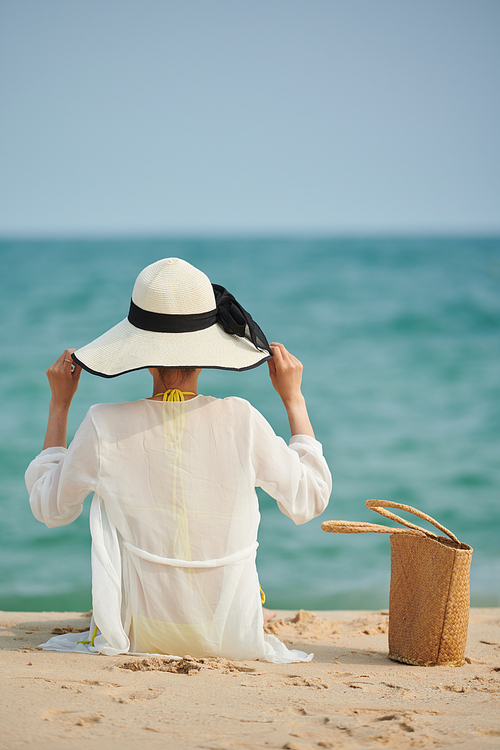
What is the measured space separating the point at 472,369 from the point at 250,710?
1075 cm

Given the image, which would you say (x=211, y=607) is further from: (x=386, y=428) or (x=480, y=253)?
(x=480, y=253)

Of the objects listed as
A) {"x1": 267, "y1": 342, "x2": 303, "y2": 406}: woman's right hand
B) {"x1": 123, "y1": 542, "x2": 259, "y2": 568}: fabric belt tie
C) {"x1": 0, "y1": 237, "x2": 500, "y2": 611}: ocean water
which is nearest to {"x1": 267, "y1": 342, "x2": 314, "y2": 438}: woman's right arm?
{"x1": 267, "y1": 342, "x2": 303, "y2": 406}: woman's right hand

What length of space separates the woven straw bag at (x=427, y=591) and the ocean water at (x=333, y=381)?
2.21 m

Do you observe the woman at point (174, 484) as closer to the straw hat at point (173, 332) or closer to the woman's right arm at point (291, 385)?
the straw hat at point (173, 332)

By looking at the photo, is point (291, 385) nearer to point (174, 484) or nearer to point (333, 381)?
point (174, 484)

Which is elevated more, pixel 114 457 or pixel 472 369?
pixel 472 369

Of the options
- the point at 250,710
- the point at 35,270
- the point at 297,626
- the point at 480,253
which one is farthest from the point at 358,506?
the point at 480,253

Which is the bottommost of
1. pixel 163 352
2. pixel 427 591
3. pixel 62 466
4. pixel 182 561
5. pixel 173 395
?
pixel 427 591

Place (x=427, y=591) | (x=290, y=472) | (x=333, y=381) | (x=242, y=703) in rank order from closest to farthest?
1. (x=242, y=703)
2. (x=290, y=472)
3. (x=427, y=591)
4. (x=333, y=381)

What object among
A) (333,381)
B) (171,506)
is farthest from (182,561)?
(333,381)

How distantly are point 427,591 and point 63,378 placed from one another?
49.3 inches

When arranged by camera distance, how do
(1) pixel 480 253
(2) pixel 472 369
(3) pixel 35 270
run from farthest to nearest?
1. (1) pixel 480 253
2. (3) pixel 35 270
3. (2) pixel 472 369

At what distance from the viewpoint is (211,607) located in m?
1.85

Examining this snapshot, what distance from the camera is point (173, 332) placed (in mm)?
1805
